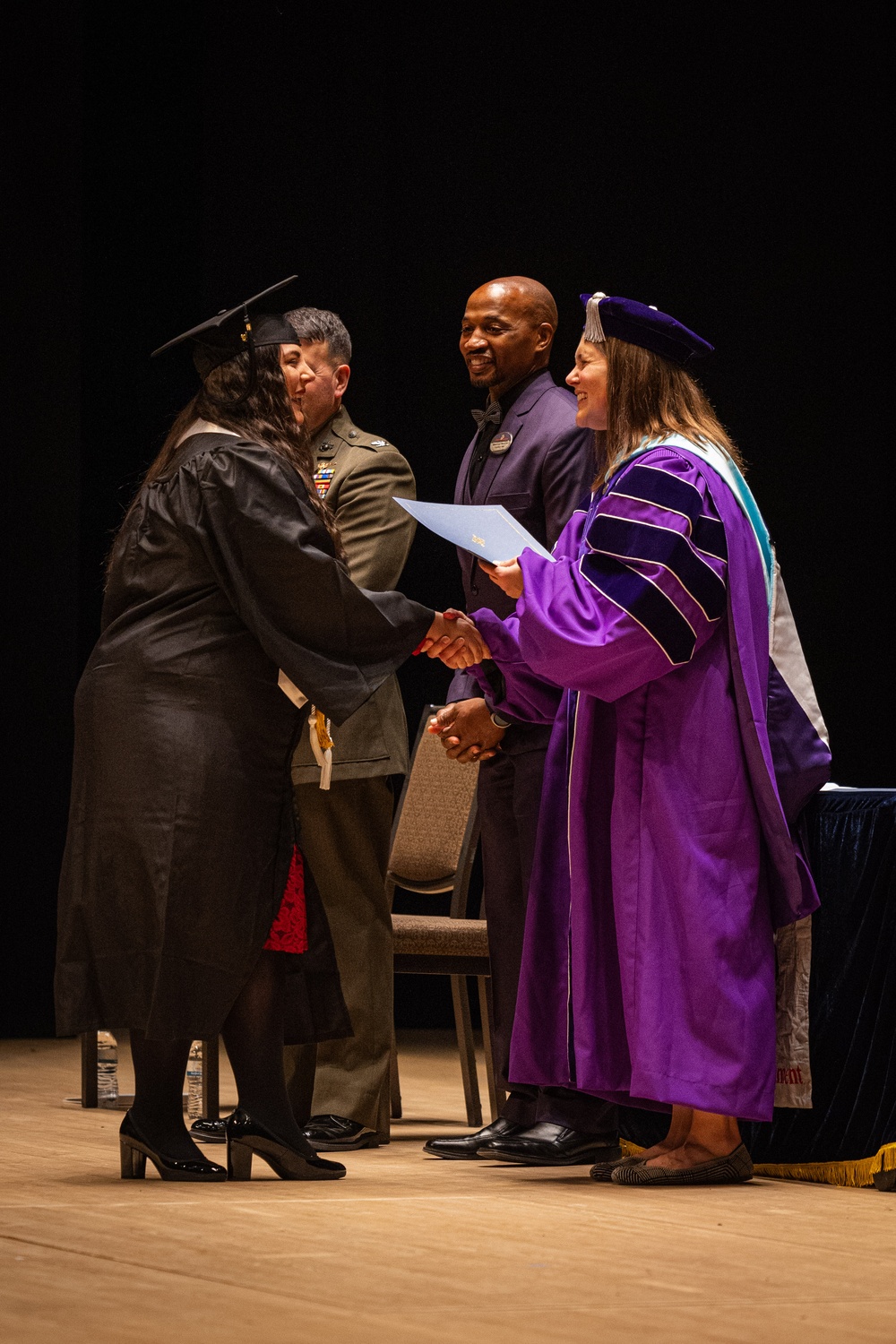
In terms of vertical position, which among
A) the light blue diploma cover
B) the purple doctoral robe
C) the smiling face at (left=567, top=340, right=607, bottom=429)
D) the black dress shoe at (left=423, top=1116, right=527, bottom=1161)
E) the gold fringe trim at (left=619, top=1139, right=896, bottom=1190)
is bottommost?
the black dress shoe at (left=423, top=1116, right=527, bottom=1161)

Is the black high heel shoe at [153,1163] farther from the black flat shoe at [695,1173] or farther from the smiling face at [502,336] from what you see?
the smiling face at [502,336]

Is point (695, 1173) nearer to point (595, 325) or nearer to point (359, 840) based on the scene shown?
point (359, 840)

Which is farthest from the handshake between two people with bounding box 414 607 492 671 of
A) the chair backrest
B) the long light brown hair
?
the chair backrest

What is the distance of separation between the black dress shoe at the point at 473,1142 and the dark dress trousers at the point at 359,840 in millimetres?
247

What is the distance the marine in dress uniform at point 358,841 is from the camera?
365cm

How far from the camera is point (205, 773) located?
285 cm

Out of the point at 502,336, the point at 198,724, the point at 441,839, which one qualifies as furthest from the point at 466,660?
the point at 441,839

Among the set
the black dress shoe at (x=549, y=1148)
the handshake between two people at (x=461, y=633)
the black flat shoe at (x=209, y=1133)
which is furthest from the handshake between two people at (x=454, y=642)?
the black flat shoe at (x=209, y=1133)

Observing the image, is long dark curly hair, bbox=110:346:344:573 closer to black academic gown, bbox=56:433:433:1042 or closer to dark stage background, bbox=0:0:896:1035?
black academic gown, bbox=56:433:433:1042

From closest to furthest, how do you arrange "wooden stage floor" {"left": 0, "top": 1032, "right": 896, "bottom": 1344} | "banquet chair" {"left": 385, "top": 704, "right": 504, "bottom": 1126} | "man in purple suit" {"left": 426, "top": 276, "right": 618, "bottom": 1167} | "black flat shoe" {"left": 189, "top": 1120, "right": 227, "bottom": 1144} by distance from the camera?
"wooden stage floor" {"left": 0, "top": 1032, "right": 896, "bottom": 1344}
"man in purple suit" {"left": 426, "top": 276, "right": 618, "bottom": 1167}
"black flat shoe" {"left": 189, "top": 1120, "right": 227, "bottom": 1144}
"banquet chair" {"left": 385, "top": 704, "right": 504, "bottom": 1126}

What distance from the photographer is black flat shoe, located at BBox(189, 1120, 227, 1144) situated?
3639 mm

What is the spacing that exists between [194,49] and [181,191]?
476 mm

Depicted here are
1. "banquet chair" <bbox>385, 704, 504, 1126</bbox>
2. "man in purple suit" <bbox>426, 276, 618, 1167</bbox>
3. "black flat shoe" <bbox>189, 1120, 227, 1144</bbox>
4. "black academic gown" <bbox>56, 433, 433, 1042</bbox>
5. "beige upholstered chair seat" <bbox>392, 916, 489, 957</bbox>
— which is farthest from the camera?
"banquet chair" <bbox>385, 704, 504, 1126</bbox>

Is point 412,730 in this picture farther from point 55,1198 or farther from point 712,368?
point 55,1198
